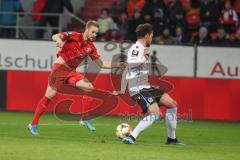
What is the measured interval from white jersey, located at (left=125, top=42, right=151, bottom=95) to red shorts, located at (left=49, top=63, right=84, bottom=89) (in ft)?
6.58

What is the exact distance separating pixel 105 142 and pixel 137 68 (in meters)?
1.41

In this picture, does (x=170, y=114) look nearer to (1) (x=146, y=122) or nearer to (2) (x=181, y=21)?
(1) (x=146, y=122)

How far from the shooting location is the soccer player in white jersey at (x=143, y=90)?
1392 centimetres

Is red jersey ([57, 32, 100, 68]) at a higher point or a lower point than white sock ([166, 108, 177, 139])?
higher

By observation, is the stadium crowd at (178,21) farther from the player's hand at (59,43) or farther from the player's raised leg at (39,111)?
the player's hand at (59,43)

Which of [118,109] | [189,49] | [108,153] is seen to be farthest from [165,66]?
[108,153]

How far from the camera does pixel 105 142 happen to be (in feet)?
46.9

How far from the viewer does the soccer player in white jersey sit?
548 inches

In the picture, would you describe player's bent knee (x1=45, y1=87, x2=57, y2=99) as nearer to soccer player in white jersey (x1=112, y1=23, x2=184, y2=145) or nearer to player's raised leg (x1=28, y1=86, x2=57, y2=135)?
player's raised leg (x1=28, y1=86, x2=57, y2=135)

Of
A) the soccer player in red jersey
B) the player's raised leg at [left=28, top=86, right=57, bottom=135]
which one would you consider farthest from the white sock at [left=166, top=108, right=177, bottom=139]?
the player's raised leg at [left=28, top=86, right=57, bottom=135]

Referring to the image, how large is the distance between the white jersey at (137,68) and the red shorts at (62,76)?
6.58 ft

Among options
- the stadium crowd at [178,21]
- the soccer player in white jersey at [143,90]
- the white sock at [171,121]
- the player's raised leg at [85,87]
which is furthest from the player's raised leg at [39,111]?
the stadium crowd at [178,21]

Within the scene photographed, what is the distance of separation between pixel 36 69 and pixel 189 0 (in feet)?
17.8

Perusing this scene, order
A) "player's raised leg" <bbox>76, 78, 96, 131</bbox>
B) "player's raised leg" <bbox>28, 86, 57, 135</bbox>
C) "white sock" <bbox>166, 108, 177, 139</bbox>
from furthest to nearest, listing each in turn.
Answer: "player's raised leg" <bbox>76, 78, 96, 131</bbox>
"player's raised leg" <bbox>28, 86, 57, 135</bbox>
"white sock" <bbox>166, 108, 177, 139</bbox>
